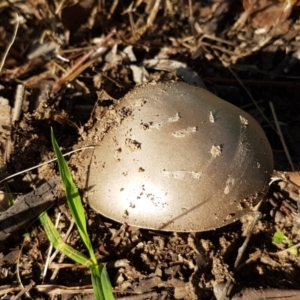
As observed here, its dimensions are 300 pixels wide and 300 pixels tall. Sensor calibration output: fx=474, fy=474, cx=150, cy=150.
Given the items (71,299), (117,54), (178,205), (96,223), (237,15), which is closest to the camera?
(178,205)

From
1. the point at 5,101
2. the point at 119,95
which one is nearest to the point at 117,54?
the point at 119,95

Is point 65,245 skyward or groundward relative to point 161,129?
groundward

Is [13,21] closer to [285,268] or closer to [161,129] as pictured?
[161,129]

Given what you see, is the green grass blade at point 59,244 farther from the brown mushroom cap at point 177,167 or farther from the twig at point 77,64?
the twig at point 77,64

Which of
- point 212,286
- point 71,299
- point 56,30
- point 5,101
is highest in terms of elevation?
point 56,30

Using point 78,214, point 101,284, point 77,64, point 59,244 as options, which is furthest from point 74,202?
point 77,64

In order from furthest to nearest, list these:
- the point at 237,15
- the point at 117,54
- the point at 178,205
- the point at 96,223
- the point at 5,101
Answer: the point at 237,15
the point at 117,54
the point at 5,101
the point at 96,223
the point at 178,205

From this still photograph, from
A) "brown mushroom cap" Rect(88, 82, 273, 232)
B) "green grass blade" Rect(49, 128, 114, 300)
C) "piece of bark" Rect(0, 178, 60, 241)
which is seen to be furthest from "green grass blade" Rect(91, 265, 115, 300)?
"piece of bark" Rect(0, 178, 60, 241)

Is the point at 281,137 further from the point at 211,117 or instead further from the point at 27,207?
the point at 27,207
